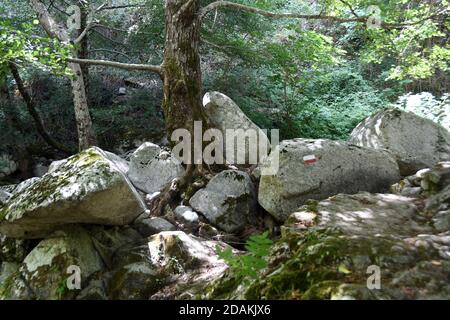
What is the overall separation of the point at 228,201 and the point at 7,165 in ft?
21.0

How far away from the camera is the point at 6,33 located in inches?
186

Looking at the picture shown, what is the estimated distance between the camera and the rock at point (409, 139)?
6066mm

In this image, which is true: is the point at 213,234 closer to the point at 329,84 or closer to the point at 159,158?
the point at 159,158

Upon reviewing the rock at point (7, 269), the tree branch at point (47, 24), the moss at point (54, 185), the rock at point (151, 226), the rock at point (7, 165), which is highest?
the tree branch at point (47, 24)

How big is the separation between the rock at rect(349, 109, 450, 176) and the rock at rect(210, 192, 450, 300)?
2780mm

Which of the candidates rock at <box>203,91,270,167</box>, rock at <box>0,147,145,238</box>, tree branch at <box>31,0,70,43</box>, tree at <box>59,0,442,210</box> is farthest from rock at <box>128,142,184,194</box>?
tree branch at <box>31,0,70,43</box>

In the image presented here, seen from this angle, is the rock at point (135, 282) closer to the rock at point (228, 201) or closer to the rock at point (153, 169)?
the rock at point (228, 201)

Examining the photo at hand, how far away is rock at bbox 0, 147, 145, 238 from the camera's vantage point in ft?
13.7

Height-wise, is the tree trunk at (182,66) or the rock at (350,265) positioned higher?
the tree trunk at (182,66)

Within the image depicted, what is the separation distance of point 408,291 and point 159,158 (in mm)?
5010

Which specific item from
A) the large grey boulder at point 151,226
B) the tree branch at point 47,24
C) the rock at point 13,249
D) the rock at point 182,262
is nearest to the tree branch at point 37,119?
the tree branch at point 47,24

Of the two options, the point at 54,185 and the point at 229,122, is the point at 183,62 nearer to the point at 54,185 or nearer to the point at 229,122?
the point at 229,122

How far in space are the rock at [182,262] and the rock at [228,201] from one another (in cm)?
87
